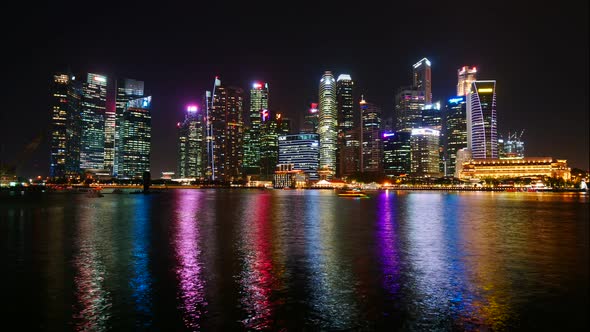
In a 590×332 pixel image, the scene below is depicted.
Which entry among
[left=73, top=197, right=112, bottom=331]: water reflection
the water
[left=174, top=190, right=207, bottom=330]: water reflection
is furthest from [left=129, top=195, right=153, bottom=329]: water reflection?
[left=174, top=190, right=207, bottom=330]: water reflection

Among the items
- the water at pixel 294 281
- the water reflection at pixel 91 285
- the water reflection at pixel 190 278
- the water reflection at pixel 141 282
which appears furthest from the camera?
the water reflection at pixel 190 278

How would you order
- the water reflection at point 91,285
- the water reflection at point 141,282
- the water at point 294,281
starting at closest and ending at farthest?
the water reflection at point 91,285 < the water at point 294,281 < the water reflection at point 141,282

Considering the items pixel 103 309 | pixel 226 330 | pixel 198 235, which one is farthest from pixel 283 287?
pixel 198 235

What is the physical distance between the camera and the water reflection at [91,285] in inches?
555

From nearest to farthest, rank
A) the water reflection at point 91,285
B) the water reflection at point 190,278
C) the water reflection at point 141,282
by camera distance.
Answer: the water reflection at point 91,285, the water reflection at point 141,282, the water reflection at point 190,278

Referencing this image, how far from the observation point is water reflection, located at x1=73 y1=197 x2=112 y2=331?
555 inches

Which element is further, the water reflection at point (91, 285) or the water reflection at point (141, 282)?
the water reflection at point (141, 282)

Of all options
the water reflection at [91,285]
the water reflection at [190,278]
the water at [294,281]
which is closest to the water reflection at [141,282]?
the water at [294,281]

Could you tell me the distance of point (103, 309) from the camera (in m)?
15.3

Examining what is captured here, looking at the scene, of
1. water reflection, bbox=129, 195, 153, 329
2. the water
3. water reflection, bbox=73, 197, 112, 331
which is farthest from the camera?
water reflection, bbox=129, 195, 153, 329

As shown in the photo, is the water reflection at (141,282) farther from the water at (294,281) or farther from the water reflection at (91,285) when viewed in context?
the water reflection at (91,285)

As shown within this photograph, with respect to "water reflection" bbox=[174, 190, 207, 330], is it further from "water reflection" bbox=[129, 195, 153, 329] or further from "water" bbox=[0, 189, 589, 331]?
"water reflection" bbox=[129, 195, 153, 329]

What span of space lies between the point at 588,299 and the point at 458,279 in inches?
202

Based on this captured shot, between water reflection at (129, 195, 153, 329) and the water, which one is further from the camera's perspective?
water reflection at (129, 195, 153, 329)
